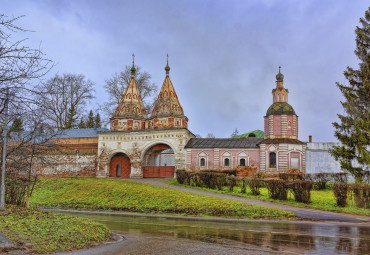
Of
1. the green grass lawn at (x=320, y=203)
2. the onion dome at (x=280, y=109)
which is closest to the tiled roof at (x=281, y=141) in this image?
the onion dome at (x=280, y=109)

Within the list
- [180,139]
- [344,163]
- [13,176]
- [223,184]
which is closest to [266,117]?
[180,139]

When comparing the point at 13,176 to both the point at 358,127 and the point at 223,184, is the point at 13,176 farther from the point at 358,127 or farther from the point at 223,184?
the point at 358,127

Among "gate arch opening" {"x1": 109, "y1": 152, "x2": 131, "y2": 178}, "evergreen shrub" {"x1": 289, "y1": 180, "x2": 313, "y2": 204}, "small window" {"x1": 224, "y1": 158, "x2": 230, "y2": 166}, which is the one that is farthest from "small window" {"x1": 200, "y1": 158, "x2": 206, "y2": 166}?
"evergreen shrub" {"x1": 289, "y1": 180, "x2": 313, "y2": 204}

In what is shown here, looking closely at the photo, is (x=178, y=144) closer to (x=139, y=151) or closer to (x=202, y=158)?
(x=202, y=158)

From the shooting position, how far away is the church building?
108 ft

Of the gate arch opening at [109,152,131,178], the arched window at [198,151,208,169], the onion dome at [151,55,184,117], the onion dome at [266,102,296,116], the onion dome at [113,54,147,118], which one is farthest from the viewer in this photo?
the onion dome at [113,54,147,118]

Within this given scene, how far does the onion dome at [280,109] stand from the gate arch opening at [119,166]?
14.8 m

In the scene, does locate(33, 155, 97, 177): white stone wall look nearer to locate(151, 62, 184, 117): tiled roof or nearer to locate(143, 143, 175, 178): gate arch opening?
locate(143, 143, 175, 178): gate arch opening

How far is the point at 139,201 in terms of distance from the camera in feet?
64.8

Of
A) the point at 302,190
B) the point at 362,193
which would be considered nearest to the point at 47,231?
the point at 302,190

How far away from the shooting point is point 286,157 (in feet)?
106

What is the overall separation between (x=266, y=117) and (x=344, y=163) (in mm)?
15004

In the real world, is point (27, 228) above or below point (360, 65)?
below

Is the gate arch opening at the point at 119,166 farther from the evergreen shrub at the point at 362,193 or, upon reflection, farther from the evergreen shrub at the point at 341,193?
the evergreen shrub at the point at 362,193
